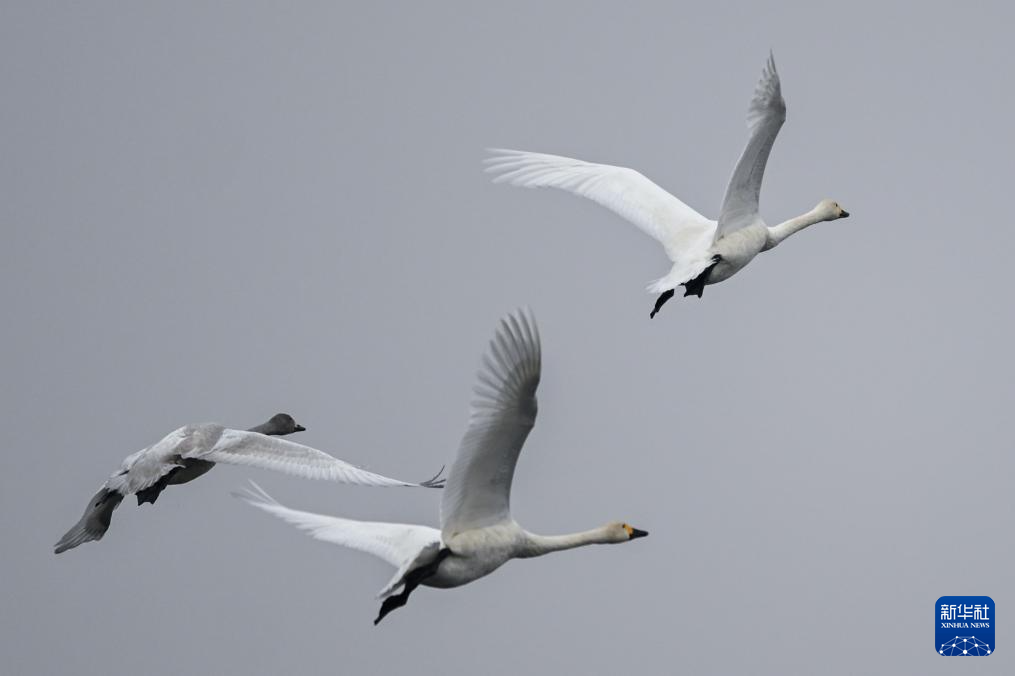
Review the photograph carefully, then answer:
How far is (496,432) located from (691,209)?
951cm

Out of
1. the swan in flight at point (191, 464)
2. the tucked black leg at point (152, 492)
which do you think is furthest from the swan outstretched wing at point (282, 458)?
the tucked black leg at point (152, 492)

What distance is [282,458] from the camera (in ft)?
84.7

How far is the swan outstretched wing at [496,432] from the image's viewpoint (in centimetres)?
1773

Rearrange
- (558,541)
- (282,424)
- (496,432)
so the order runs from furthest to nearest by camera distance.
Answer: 1. (282,424)
2. (558,541)
3. (496,432)

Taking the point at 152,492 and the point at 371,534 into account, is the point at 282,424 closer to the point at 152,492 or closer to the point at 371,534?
the point at 152,492

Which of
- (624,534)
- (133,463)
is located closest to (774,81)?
(624,534)

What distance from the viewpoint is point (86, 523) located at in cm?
2577

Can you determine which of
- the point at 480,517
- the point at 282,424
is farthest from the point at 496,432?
the point at 282,424

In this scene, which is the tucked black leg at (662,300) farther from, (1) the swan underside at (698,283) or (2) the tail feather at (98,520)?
(2) the tail feather at (98,520)

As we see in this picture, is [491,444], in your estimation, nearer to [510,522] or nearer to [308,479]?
[510,522]

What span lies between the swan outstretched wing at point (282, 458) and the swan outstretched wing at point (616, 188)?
441 centimetres

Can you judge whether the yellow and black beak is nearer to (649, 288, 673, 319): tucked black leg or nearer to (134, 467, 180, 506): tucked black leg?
(649, 288, 673, 319): tucked black leg

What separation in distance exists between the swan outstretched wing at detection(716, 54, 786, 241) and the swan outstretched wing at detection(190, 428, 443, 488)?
501 centimetres

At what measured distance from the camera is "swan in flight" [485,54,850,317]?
2395cm
